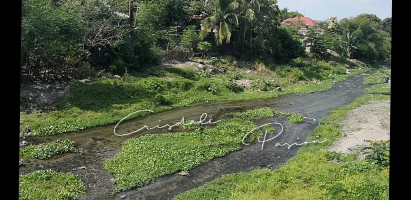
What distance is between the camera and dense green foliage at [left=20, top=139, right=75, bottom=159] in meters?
14.0

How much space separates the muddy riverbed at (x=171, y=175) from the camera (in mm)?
12023

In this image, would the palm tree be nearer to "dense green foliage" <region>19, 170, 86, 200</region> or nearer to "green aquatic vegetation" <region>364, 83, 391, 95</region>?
"green aquatic vegetation" <region>364, 83, 391, 95</region>

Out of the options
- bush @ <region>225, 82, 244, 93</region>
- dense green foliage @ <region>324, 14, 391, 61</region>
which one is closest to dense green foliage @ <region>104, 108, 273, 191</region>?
bush @ <region>225, 82, 244, 93</region>

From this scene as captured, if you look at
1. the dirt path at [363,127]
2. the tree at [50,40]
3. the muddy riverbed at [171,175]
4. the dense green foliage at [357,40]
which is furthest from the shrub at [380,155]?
the dense green foliage at [357,40]

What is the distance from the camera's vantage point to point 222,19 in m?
39.0

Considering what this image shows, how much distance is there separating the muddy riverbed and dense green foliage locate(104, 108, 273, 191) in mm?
345

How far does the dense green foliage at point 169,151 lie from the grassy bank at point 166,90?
4509 millimetres

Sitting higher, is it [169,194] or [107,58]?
[107,58]

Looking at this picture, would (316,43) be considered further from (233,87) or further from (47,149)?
(47,149)

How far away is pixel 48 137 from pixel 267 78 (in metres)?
24.0

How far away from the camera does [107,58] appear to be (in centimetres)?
2878
